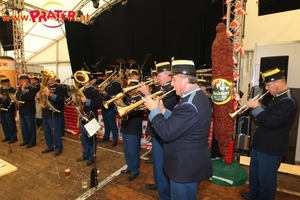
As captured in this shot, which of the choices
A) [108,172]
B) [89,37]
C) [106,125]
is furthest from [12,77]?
[108,172]

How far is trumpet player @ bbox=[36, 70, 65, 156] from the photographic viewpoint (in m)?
4.43

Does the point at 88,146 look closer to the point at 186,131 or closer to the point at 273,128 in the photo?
the point at 186,131

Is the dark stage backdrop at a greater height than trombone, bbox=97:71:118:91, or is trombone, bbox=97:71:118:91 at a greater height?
the dark stage backdrop

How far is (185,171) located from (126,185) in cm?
202

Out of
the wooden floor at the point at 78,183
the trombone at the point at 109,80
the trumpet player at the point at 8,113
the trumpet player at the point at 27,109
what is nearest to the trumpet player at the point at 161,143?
the wooden floor at the point at 78,183

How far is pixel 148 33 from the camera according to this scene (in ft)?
25.2

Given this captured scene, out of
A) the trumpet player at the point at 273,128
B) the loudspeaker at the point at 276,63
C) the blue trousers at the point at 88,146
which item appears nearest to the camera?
the trumpet player at the point at 273,128

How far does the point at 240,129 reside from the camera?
15.2 ft

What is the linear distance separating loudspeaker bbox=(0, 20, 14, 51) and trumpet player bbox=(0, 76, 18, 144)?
181 inches

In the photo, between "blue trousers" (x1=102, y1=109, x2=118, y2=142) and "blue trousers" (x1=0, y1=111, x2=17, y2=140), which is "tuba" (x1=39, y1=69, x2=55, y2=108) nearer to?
"blue trousers" (x1=102, y1=109, x2=118, y2=142)

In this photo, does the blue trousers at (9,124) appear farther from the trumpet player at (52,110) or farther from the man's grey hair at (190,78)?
the man's grey hair at (190,78)

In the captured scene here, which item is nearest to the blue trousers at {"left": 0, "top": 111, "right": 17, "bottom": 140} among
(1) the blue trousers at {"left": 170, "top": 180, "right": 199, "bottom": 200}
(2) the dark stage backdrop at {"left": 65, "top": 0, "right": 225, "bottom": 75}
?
(2) the dark stage backdrop at {"left": 65, "top": 0, "right": 225, "bottom": 75}

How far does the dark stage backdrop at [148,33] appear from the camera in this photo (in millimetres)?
6281

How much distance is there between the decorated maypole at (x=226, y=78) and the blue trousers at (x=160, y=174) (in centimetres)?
168
